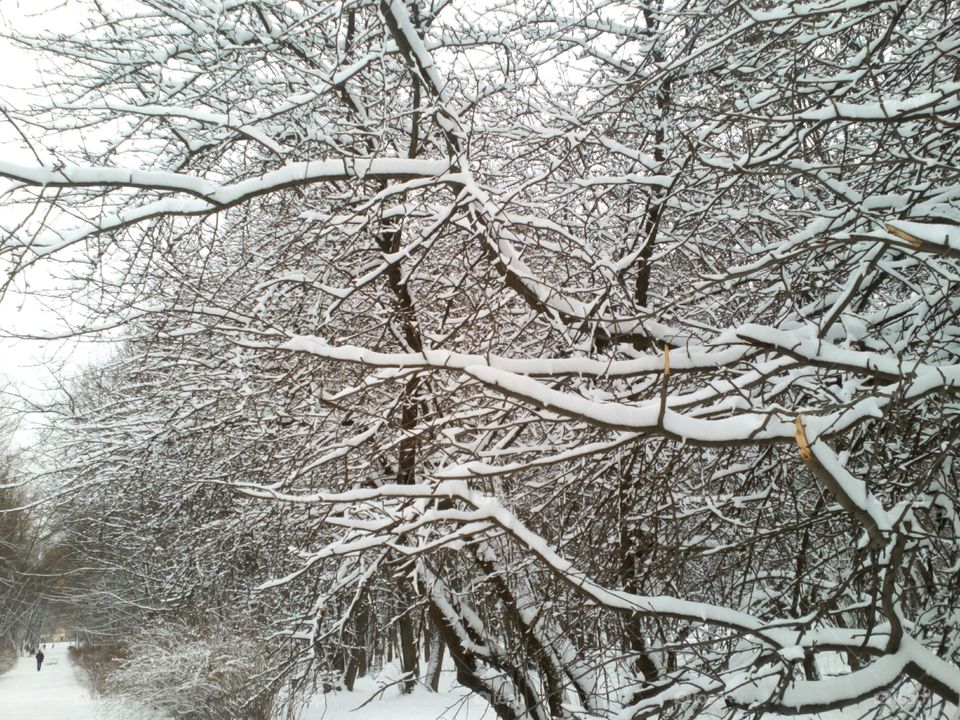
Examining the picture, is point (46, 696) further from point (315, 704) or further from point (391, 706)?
point (391, 706)

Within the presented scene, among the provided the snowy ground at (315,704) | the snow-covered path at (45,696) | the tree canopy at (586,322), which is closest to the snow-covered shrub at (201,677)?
the snowy ground at (315,704)

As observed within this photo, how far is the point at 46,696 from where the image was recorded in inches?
1058

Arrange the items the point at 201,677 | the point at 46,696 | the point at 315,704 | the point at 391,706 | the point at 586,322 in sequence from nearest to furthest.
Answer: the point at 586,322 < the point at 201,677 < the point at 315,704 < the point at 391,706 < the point at 46,696

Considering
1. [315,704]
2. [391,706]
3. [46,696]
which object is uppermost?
[46,696]

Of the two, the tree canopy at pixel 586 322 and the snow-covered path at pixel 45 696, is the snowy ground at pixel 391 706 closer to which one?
the snow-covered path at pixel 45 696

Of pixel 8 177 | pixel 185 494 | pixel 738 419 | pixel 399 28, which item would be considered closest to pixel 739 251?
pixel 399 28

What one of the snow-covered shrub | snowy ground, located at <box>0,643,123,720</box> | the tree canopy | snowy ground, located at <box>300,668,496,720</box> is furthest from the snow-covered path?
the tree canopy

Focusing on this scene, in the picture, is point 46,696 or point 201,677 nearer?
point 201,677

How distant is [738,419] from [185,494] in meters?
6.91

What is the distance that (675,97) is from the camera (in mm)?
5703

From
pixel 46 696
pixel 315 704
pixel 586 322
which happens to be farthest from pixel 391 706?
pixel 586 322

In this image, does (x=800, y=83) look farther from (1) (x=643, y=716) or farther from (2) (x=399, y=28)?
(1) (x=643, y=716)

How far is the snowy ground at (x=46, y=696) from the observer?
67.0 ft

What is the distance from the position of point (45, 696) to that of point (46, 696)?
0.04 m
